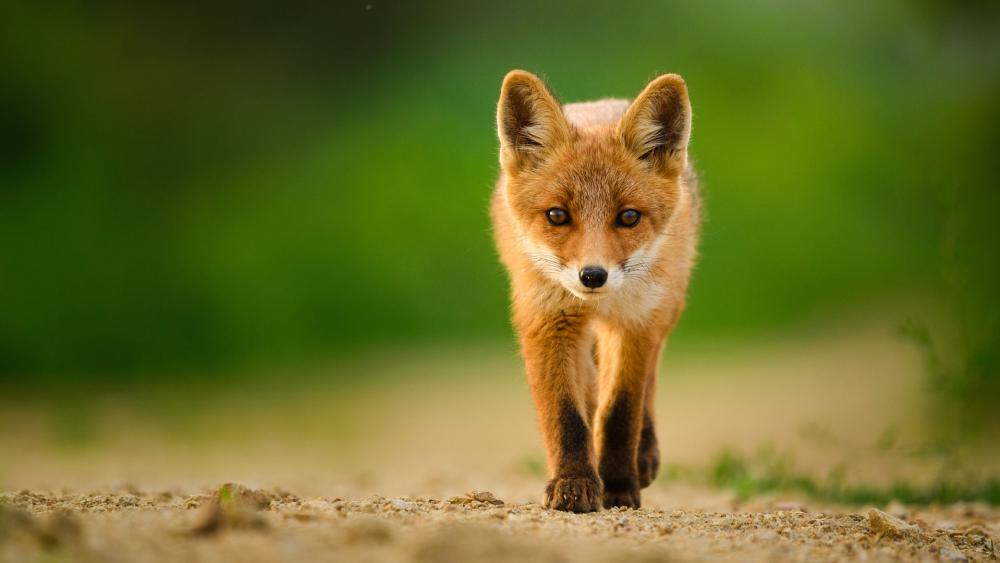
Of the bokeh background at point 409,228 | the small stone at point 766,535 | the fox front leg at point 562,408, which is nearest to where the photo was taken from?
the small stone at point 766,535

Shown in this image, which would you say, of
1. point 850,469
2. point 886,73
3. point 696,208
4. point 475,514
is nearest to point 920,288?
point 886,73

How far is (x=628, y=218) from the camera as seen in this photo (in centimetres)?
455

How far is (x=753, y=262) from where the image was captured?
14055 mm

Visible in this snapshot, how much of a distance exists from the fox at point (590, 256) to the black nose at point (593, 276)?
37 millimetres

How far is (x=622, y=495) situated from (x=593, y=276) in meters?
1.09

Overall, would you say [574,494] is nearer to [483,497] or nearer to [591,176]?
[483,497]

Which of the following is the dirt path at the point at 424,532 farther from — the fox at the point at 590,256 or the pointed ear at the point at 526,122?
the pointed ear at the point at 526,122

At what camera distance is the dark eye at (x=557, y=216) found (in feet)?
14.8

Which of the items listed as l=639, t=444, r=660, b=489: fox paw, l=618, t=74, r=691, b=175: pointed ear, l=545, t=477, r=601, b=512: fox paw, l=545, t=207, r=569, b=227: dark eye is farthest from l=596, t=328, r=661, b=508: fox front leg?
l=618, t=74, r=691, b=175: pointed ear

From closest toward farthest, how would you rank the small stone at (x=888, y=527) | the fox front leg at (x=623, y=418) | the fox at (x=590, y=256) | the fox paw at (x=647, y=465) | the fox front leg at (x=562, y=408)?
1. the small stone at (x=888, y=527)
2. the fox front leg at (x=562, y=408)
3. the fox at (x=590, y=256)
4. the fox front leg at (x=623, y=418)
5. the fox paw at (x=647, y=465)

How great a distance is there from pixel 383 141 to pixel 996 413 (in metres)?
8.95

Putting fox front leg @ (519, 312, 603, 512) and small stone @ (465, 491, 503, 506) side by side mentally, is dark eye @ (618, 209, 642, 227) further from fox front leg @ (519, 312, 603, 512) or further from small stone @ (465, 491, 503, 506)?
small stone @ (465, 491, 503, 506)

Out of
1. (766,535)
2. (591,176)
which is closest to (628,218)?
(591,176)

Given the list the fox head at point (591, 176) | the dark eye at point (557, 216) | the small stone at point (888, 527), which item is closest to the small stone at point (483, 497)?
the fox head at point (591, 176)
